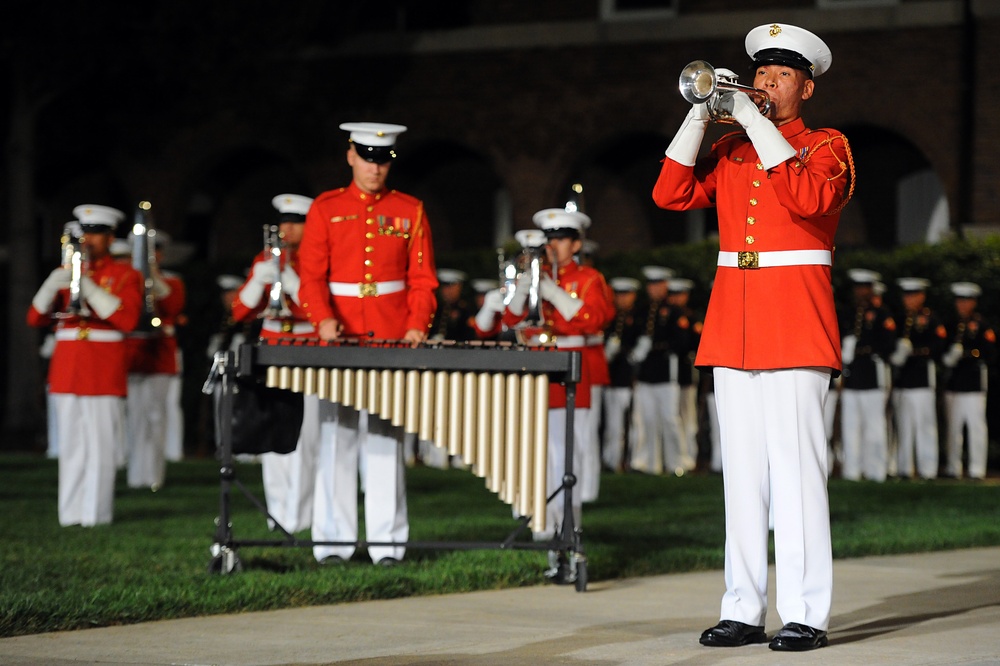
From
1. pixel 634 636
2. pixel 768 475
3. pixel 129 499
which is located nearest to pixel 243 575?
pixel 634 636

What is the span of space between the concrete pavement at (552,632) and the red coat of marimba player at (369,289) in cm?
114

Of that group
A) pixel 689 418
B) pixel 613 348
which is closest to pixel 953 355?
pixel 689 418

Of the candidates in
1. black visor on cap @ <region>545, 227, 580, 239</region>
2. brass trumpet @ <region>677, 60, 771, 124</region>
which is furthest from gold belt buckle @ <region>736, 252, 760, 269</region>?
black visor on cap @ <region>545, 227, 580, 239</region>

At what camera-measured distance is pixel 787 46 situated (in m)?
5.91

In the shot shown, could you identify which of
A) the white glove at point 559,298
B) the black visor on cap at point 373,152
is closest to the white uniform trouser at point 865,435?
the white glove at point 559,298

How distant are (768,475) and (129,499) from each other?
8245 millimetres

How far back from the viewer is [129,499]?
13.2m

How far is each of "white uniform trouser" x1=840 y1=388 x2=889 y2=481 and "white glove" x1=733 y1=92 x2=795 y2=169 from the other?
12311 millimetres

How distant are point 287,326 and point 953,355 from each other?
9.54m

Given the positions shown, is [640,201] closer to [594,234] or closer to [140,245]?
[594,234]

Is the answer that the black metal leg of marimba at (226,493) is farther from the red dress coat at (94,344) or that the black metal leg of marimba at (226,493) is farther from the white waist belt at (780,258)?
the white waist belt at (780,258)

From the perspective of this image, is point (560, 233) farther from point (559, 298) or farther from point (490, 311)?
point (559, 298)

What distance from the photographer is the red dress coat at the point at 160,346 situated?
46.5 ft

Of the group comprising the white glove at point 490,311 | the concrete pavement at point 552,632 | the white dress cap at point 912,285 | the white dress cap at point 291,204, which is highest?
the white dress cap at point 291,204
